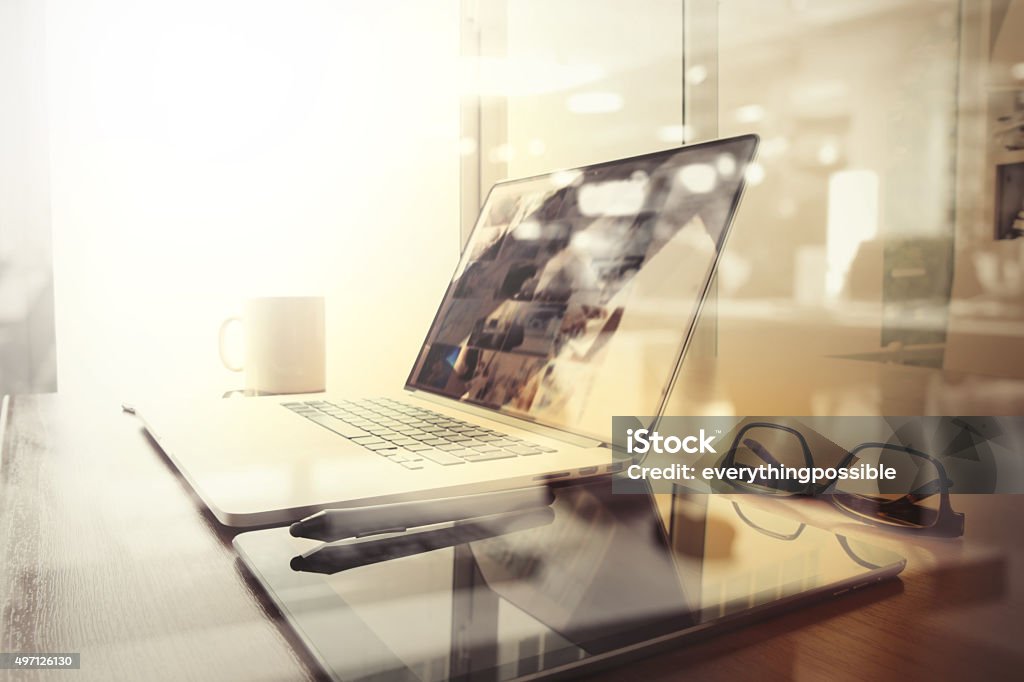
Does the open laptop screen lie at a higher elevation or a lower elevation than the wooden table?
higher

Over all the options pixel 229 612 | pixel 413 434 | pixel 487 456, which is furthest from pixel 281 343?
pixel 229 612

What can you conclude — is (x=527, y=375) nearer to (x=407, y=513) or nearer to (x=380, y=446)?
(x=380, y=446)

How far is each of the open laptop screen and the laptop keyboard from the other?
51 mm

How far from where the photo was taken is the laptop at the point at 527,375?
44 cm

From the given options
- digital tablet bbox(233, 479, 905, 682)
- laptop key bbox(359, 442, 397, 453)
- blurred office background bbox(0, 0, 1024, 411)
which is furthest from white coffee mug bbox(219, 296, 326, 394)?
digital tablet bbox(233, 479, 905, 682)

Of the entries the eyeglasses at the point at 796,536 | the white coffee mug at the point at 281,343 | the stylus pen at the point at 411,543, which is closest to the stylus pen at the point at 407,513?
the stylus pen at the point at 411,543

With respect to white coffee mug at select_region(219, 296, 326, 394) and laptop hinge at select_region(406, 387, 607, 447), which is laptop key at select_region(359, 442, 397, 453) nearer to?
laptop hinge at select_region(406, 387, 607, 447)

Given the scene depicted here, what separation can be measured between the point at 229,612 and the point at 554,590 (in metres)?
0.14

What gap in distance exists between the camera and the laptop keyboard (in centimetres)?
49

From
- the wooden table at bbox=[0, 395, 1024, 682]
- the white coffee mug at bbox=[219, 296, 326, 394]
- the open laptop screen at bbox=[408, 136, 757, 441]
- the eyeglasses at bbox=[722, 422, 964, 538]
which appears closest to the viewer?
the wooden table at bbox=[0, 395, 1024, 682]

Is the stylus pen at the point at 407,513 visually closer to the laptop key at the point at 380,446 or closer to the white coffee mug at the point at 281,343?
the laptop key at the point at 380,446

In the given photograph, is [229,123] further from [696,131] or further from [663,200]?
[663,200]

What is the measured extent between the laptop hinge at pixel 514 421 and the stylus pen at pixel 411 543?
132 mm

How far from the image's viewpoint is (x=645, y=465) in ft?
1.86
